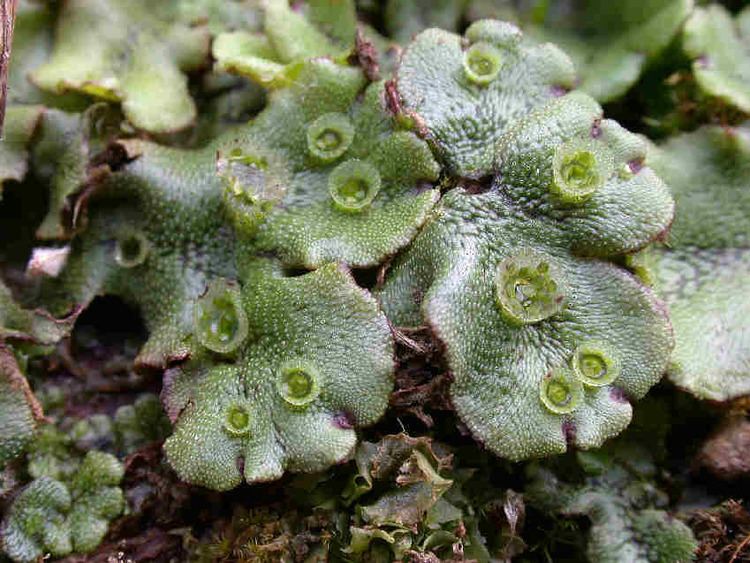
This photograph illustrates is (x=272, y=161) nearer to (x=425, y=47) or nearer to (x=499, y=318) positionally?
(x=425, y=47)

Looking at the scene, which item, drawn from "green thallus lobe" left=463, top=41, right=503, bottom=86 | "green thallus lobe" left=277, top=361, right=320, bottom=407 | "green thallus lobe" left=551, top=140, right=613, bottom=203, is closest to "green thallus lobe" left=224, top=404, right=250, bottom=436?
"green thallus lobe" left=277, top=361, right=320, bottom=407

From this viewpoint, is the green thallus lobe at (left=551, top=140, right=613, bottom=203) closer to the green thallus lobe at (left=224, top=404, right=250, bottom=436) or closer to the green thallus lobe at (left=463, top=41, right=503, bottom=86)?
the green thallus lobe at (left=463, top=41, right=503, bottom=86)

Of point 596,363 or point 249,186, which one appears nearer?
point 596,363

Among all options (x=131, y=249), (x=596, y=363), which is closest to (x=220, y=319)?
(x=131, y=249)

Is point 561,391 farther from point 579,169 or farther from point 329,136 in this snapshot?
point 329,136

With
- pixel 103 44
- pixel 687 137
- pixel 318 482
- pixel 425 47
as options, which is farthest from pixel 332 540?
pixel 103 44

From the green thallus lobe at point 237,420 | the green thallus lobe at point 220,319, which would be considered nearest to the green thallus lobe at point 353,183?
the green thallus lobe at point 220,319
